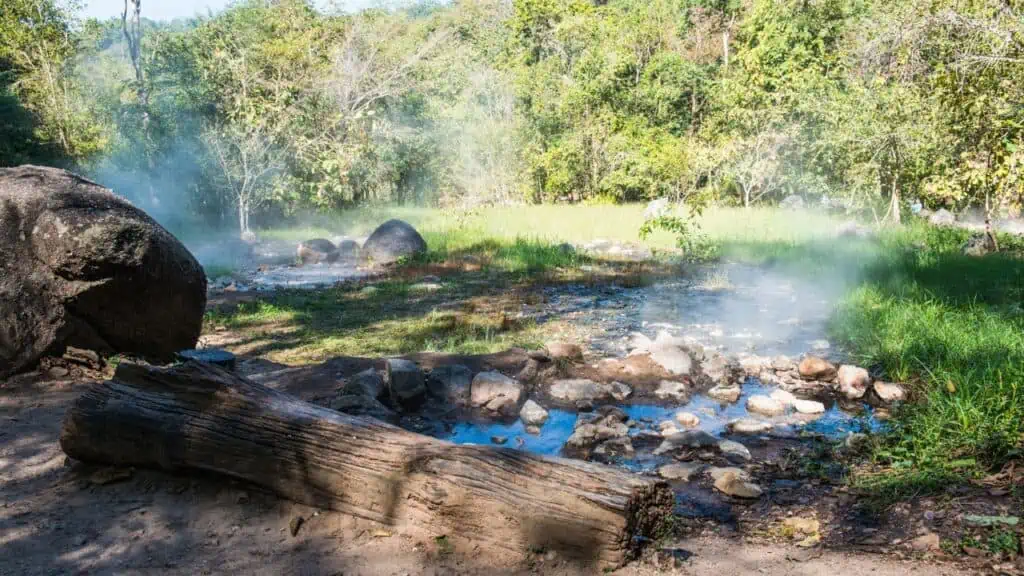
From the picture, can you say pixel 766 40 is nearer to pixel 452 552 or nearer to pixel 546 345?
pixel 546 345

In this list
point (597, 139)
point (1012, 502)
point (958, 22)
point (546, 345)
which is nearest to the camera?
point (1012, 502)

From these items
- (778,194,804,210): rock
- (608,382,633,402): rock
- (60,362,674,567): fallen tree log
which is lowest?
(608,382,633,402): rock

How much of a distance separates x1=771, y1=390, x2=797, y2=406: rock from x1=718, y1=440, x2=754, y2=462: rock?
969 millimetres

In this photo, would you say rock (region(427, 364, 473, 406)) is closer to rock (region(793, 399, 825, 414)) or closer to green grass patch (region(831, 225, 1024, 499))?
rock (region(793, 399, 825, 414))

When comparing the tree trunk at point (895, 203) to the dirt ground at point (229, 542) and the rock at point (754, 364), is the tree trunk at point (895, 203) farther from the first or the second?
the dirt ground at point (229, 542)

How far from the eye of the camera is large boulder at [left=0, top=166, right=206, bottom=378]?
490 cm

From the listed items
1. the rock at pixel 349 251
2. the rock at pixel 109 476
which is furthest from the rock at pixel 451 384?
the rock at pixel 349 251

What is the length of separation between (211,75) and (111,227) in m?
14.3

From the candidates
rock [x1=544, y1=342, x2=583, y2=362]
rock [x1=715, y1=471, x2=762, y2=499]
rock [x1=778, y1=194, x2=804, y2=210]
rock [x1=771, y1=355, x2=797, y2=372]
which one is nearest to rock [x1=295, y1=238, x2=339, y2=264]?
rock [x1=544, y1=342, x2=583, y2=362]

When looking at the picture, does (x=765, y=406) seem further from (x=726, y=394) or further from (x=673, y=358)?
(x=673, y=358)

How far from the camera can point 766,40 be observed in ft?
67.2

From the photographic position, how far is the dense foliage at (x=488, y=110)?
591 inches

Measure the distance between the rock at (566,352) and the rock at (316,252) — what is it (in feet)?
27.8

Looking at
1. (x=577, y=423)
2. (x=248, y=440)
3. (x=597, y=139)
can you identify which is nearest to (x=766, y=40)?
(x=597, y=139)
